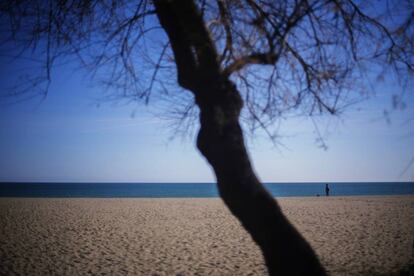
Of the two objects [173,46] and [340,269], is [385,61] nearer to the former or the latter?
[173,46]

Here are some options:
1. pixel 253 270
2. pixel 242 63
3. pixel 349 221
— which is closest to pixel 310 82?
pixel 242 63

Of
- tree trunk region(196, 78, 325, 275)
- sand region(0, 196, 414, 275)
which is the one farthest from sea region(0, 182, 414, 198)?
tree trunk region(196, 78, 325, 275)

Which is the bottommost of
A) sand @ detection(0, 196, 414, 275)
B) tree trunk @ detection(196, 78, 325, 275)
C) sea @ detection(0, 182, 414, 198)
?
sea @ detection(0, 182, 414, 198)

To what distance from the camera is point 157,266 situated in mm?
6500

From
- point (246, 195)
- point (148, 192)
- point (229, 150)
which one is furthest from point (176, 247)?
point (148, 192)

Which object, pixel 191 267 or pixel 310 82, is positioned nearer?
pixel 310 82

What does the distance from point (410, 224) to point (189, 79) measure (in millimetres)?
14739

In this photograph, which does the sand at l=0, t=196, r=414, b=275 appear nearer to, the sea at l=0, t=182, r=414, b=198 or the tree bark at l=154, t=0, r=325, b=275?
the tree bark at l=154, t=0, r=325, b=275

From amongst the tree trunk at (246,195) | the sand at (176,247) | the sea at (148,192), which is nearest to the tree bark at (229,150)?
the tree trunk at (246,195)

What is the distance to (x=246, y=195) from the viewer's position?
6.96 ft

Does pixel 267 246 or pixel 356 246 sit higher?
pixel 267 246

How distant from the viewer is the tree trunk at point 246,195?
6.88ft

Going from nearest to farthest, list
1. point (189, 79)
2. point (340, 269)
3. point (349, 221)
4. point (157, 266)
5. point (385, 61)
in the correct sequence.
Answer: point (189, 79)
point (385, 61)
point (340, 269)
point (157, 266)
point (349, 221)

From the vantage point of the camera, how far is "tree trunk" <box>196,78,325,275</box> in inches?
82.5
